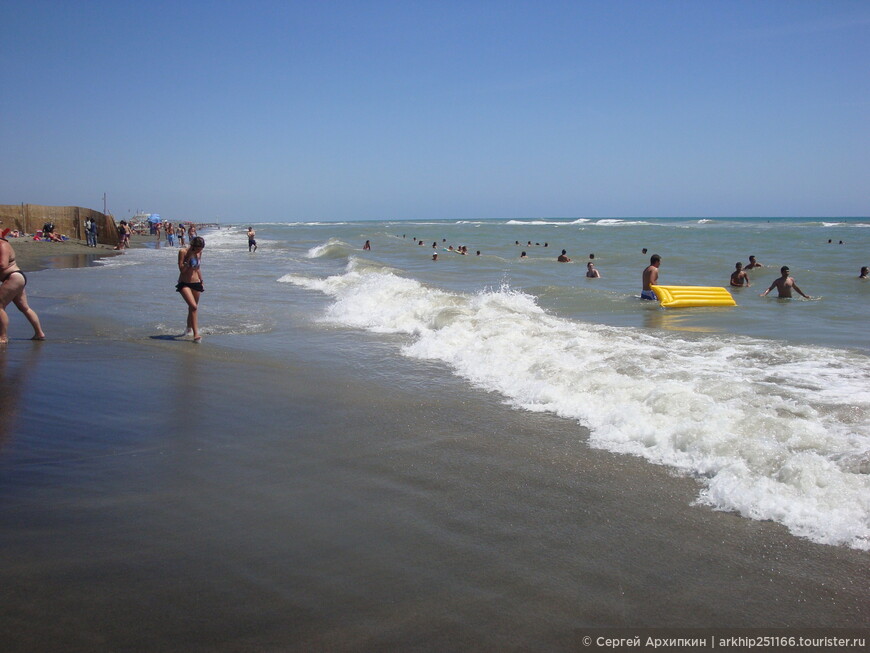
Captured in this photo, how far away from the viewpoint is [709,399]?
17.4 feet

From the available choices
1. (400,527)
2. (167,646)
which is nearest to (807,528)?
(400,527)

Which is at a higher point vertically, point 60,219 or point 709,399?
point 60,219

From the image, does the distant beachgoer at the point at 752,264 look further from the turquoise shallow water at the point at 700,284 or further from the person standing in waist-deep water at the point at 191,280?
the person standing in waist-deep water at the point at 191,280

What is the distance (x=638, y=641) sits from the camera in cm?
256

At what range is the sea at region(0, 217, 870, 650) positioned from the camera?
2.76 m

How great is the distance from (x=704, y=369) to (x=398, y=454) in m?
3.91

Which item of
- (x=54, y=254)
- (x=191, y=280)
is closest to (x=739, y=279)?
(x=191, y=280)

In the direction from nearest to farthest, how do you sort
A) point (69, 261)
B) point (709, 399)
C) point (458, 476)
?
point (458, 476) → point (709, 399) → point (69, 261)

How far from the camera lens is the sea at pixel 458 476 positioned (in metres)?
2.76

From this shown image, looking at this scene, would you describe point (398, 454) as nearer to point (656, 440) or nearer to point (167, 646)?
point (656, 440)

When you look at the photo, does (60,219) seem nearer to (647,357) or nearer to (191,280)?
(191,280)

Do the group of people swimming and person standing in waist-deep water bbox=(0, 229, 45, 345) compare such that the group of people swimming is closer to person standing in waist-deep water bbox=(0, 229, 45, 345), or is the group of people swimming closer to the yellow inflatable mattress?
the yellow inflatable mattress

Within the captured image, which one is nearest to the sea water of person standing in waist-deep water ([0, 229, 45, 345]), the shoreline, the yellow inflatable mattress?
the yellow inflatable mattress

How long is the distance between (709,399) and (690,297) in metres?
9.06
